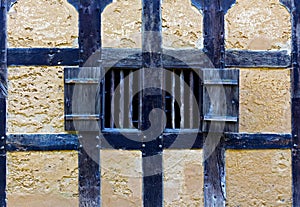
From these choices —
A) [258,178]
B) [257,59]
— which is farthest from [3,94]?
[258,178]

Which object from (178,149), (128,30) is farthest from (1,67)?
(178,149)

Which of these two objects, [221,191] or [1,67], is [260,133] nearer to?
[221,191]

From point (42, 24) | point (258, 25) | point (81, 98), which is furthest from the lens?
point (258, 25)

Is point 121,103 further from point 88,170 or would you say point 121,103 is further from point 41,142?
point 41,142

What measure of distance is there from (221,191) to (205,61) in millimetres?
1268

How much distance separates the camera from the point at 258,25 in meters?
3.91

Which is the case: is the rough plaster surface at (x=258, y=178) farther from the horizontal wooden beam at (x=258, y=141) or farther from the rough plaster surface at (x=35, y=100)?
the rough plaster surface at (x=35, y=100)

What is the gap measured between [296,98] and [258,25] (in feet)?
2.67

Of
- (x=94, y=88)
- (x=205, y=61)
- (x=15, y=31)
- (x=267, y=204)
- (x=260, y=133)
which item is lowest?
(x=267, y=204)

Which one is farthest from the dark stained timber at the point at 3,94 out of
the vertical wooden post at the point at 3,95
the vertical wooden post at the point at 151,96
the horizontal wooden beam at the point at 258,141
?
the horizontal wooden beam at the point at 258,141

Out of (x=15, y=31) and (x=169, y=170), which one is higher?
(x=15, y=31)

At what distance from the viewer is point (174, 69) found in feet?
12.7

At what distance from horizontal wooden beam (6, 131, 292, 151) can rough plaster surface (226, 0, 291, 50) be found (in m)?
0.89

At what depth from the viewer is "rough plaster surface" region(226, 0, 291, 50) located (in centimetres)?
389
